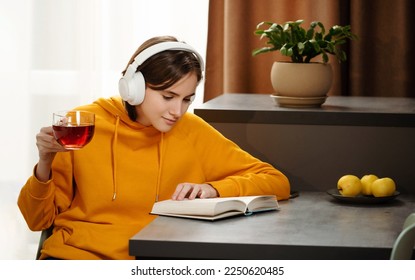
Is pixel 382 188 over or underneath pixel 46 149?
underneath

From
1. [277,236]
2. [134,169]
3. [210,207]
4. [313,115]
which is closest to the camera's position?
[277,236]

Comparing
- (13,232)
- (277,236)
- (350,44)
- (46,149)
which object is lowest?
(13,232)

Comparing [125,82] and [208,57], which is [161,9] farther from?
[125,82]

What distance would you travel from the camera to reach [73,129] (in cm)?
178

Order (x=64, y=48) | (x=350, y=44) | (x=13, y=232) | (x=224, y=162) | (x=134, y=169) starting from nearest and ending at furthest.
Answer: (x=134, y=169)
(x=224, y=162)
(x=350, y=44)
(x=64, y=48)
(x=13, y=232)

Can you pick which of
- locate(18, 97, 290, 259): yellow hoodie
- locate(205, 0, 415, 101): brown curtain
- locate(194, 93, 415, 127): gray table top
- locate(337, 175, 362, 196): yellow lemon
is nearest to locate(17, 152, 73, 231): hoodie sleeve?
locate(18, 97, 290, 259): yellow hoodie

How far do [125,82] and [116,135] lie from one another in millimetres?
170

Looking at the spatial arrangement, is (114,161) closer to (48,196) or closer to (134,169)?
(134,169)

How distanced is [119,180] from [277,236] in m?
0.51

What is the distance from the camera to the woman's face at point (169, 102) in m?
2.00

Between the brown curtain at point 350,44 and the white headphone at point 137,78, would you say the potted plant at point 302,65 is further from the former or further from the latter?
the brown curtain at point 350,44

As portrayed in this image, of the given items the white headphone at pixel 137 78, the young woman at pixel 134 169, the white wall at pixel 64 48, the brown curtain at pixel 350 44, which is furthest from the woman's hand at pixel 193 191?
the white wall at pixel 64 48

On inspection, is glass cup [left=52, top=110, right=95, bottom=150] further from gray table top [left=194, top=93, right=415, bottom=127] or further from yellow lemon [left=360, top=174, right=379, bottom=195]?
yellow lemon [left=360, top=174, right=379, bottom=195]

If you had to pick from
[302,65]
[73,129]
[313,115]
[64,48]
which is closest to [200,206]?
[73,129]
